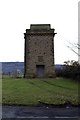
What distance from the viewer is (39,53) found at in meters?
45.8

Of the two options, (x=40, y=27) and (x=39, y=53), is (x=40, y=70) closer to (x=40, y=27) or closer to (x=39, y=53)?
(x=39, y=53)

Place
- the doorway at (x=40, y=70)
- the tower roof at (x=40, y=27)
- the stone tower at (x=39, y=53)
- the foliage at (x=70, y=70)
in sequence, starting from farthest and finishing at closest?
1. the tower roof at (x=40, y=27)
2. the doorway at (x=40, y=70)
3. the stone tower at (x=39, y=53)
4. the foliage at (x=70, y=70)

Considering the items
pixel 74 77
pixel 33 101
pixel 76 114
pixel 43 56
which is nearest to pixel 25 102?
pixel 33 101

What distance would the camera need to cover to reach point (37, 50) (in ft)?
151

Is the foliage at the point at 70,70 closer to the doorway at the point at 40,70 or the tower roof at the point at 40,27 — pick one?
the doorway at the point at 40,70

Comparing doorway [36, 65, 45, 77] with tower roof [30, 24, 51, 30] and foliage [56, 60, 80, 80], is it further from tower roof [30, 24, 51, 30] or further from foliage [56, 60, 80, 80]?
tower roof [30, 24, 51, 30]

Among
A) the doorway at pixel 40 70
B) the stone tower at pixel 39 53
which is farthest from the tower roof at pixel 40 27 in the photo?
the doorway at pixel 40 70

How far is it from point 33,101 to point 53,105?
1.65 m

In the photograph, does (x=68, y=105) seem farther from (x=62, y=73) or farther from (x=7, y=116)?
(x=62, y=73)

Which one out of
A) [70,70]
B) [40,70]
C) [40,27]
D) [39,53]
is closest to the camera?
[70,70]

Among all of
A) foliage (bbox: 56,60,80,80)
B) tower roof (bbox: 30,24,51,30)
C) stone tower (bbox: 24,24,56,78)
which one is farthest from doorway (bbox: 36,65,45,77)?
tower roof (bbox: 30,24,51,30)

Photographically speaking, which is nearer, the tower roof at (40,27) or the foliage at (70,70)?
the foliage at (70,70)

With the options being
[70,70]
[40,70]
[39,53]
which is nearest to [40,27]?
[39,53]

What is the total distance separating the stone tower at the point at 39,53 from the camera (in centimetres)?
4575
